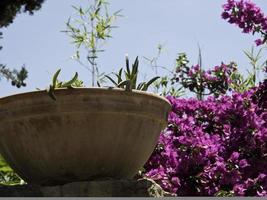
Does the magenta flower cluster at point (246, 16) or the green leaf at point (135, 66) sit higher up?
the magenta flower cluster at point (246, 16)

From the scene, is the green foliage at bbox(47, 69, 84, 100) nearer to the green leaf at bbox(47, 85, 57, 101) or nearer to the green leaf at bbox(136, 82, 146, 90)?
the green leaf at bbox(47, 85, 57, 101)

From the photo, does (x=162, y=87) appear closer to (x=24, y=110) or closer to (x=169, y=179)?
(x=169, y=179)

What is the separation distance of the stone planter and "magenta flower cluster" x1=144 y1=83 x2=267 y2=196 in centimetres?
116

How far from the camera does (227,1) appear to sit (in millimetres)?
5062

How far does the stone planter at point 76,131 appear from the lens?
2.46m

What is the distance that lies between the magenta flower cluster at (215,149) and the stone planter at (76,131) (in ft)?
3.79

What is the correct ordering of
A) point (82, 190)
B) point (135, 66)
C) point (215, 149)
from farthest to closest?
point (215, 149)
point (135, 66)
point (82, 190)

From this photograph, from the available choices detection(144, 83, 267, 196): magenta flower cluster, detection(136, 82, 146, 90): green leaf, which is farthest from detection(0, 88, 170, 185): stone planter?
detection(144, 83, 267, 196): magenta flower cluster

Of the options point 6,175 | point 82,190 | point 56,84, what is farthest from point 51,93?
point 6,175

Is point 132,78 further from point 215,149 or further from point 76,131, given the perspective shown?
point 215,149

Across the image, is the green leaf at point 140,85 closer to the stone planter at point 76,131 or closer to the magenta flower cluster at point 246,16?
the stone planter at point 76,131

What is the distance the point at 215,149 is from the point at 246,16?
4.82 feet

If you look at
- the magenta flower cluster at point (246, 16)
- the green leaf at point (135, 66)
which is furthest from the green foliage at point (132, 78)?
the magenta flower cluster at point (246, 16)

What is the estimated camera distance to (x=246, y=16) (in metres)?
5.04
